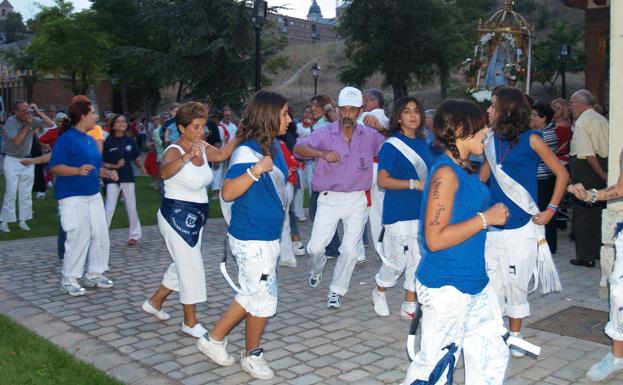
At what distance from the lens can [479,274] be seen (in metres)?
3.43

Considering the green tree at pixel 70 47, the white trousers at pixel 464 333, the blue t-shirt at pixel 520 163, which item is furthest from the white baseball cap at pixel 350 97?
the green tree at pixel 70 47

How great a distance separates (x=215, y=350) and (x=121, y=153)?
5.52 m

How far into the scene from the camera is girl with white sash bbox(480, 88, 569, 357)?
4844 mm

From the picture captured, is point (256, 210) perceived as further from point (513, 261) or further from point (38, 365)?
point (38, 365)

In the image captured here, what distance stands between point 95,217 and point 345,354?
11.1 feet

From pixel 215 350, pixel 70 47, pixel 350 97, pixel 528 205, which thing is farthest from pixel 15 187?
pixel 70 47

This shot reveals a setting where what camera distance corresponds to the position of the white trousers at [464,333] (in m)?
3.37

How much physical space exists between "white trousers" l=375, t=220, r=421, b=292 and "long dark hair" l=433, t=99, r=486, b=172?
2440 mm

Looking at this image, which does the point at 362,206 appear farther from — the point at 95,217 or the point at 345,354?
the point at 95,217

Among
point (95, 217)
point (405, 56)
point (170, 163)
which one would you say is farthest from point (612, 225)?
point (405, 56)

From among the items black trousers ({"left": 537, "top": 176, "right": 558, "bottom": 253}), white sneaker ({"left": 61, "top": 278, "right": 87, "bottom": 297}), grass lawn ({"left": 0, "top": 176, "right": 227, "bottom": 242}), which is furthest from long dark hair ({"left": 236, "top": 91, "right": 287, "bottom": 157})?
grass lawn ({"left": 0, "top": 176, "right": 227, "bottom": 242})

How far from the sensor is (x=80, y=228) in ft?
22.9

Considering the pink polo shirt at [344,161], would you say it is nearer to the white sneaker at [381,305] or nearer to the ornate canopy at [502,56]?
the white sneaker at [381,305]

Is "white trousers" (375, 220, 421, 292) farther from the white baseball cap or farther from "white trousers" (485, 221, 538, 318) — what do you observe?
the white baseball cap
